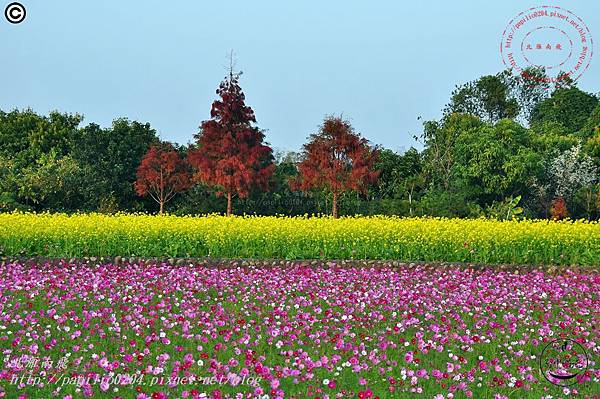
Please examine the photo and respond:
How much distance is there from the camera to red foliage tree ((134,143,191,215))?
24.4 metres

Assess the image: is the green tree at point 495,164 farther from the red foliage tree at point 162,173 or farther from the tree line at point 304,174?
the red foliage tree at point 162,173

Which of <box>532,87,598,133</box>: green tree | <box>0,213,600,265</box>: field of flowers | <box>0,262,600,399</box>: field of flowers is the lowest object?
<box>0,262,600,399</box>: field of flowers

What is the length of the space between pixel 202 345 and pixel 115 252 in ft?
22.9

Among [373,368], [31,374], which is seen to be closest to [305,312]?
[373,368]

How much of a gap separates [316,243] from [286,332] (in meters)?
5.90

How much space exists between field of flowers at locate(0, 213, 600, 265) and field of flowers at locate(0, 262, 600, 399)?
1.44 m

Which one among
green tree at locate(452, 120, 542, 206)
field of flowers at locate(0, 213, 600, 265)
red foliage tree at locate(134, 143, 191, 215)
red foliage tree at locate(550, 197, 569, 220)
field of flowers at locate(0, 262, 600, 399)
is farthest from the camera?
green tree at locate(452, 120, 542, 206)

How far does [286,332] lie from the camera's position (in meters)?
6.70

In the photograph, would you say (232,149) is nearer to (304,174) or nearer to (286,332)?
(304,174)

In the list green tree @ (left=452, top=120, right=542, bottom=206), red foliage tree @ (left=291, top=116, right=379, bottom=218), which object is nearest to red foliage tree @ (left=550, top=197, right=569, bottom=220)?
green tree @ (left=452, top=120, right=542, bottom=206)

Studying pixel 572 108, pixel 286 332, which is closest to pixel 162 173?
pixel 286 332

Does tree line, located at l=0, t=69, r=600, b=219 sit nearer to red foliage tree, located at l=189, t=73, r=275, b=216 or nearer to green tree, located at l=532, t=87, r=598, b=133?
Answer: red foliage tree, located at l=189, t=73, r=275, b=216

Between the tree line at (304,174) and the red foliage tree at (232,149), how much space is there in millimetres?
36

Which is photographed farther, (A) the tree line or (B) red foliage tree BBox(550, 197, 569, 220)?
(B) red foliage tree BBox(550, 197, 569, 220)
